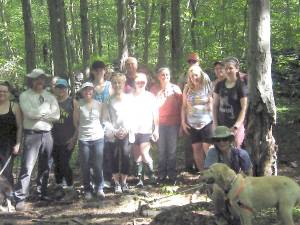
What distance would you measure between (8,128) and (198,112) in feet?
10.2

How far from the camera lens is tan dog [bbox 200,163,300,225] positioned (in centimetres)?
475

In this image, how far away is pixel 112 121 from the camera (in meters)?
7.62

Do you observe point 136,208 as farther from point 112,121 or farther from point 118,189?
point 112,121

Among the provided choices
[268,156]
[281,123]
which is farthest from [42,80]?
[281,123]

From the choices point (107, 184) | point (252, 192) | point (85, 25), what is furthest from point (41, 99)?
point (85, 25)

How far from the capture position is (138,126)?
7.78 m

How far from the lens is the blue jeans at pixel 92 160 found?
7.24 meters

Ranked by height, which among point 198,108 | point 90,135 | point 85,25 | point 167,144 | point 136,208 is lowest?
point 136,208

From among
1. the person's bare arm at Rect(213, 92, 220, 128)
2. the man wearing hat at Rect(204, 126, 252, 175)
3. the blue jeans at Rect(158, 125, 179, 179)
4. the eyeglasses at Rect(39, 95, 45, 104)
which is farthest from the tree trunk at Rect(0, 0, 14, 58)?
the man wearing hat at Rect(204, 126, 252, 175)

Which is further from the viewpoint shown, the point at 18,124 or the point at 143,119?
the point at 143,119

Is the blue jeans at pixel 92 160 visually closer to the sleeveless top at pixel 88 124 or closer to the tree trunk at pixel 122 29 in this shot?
the sleeveless top at pixel 88 124

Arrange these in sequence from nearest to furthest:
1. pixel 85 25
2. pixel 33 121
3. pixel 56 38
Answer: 1. pixel 33 121
2. pixel 56 38
3. pixel 85 25

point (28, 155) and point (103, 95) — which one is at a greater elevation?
point (103, 95)

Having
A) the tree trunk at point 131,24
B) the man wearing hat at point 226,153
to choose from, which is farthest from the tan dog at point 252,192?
the tree trunk at point 131,24
